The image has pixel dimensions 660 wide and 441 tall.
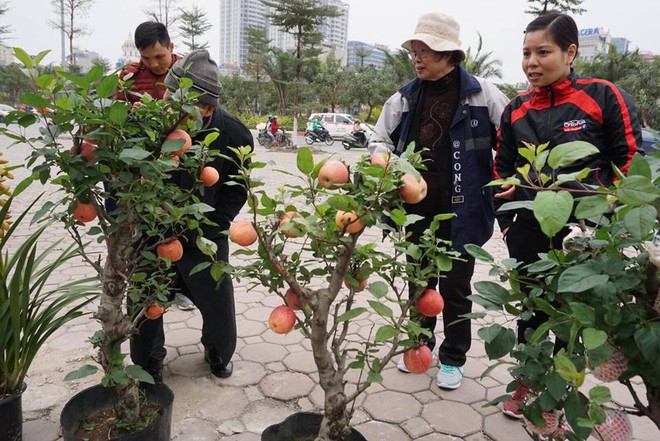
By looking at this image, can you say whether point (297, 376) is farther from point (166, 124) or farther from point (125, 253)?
point (166, 124)

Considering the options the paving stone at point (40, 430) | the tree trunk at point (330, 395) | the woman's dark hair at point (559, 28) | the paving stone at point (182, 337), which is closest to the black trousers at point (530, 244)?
the woman's dark hair at point (559, 28)

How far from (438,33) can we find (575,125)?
71 cm

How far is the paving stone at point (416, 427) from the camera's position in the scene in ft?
6.99

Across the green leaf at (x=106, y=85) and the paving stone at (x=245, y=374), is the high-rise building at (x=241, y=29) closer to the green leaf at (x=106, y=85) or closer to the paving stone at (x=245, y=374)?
the paving stone at (x=245, y=374)

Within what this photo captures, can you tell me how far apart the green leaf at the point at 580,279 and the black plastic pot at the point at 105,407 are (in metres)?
1.42

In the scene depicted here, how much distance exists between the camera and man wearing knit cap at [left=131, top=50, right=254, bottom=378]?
211cm

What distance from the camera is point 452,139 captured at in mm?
2312

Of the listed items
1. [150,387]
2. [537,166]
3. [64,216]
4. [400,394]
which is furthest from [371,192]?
[400,394]

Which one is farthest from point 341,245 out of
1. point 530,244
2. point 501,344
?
point 530,244

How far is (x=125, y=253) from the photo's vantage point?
1642 millimetres

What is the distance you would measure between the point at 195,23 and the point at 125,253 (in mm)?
27994

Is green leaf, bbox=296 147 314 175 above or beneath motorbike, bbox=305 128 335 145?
above

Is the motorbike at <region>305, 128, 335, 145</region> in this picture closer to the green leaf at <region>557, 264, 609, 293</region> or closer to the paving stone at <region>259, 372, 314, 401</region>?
the paving stone at <region>259, 372, 314, 401</region>

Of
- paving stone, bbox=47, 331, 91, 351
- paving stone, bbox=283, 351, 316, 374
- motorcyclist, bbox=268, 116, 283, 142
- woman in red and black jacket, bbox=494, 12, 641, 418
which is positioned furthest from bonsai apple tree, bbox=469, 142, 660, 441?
motorcyclist, bbox=268, 116, 283, 142
